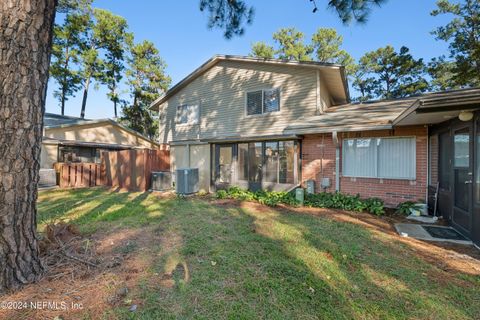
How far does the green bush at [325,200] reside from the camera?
6802 millimetres

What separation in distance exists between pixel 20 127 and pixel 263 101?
8.45 metres

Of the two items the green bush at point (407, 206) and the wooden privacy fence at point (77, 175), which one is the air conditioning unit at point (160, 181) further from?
the green bush at point (407, 206)

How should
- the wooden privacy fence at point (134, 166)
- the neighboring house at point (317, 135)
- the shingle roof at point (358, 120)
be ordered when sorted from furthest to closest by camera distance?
the wooden privacy fence at point (134, 166) → the shingle roof at point (358, 120) → the neighboring house at point (317, 135)

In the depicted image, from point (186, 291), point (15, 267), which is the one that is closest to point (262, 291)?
point (186, 291)

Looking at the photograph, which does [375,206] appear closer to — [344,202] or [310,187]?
[344,202]

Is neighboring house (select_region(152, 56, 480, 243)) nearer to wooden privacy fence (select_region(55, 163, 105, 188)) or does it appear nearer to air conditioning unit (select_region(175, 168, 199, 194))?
air conditioning unit (select_region(175, 168, 199, 194))

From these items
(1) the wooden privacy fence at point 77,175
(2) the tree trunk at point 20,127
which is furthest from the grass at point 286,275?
(1) the wooden privacy fence at point 77,175

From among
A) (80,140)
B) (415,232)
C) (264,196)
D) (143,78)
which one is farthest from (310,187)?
(143,78)

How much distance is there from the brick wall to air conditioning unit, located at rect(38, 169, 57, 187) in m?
12.1

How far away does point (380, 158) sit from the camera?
717 cm

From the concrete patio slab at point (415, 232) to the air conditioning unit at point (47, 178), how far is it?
1433 centimetres

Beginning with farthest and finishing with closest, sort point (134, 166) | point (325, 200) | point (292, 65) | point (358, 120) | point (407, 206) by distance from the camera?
point (134, 166), point (292, 65), point (325, 200), point (358, 120), point (407, 206)

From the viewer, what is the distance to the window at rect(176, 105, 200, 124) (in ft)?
38.4

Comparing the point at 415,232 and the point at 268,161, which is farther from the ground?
the point at 268,161
